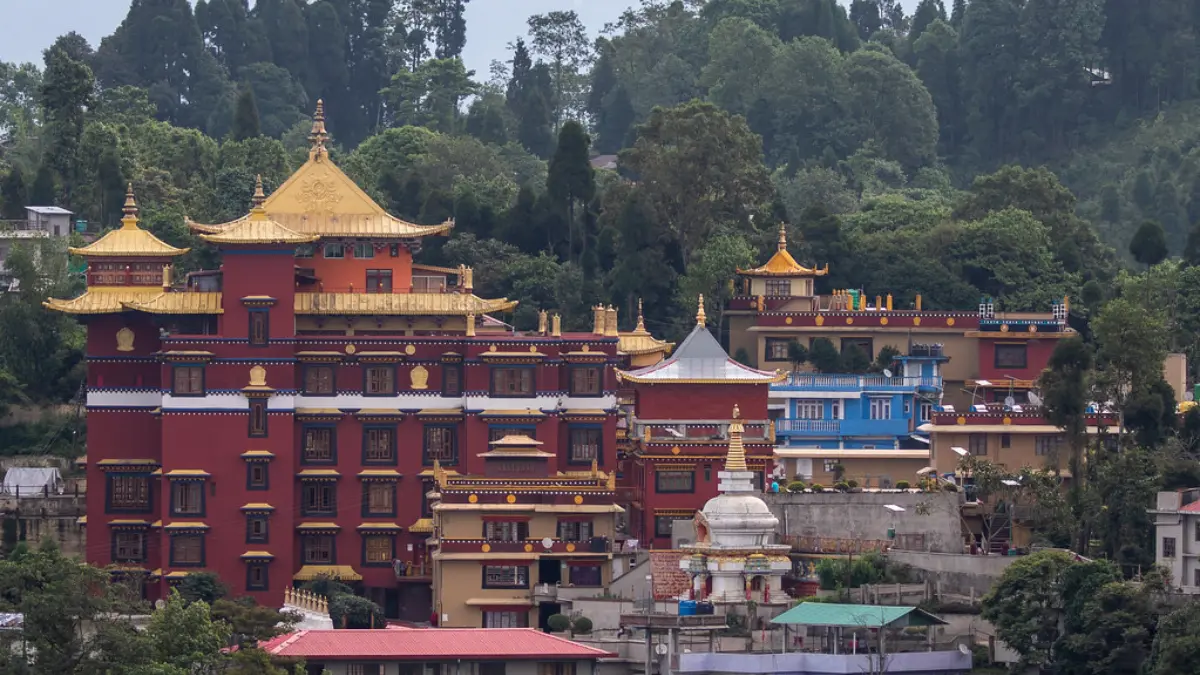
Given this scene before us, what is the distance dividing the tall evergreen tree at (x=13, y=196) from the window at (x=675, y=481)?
4040 cm

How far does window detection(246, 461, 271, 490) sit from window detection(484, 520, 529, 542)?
24.0 feet

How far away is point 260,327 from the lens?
106 metres

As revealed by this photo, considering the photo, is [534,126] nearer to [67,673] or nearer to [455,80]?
[455,80]

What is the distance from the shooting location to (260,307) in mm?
105688

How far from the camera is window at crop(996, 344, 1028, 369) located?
12219 centimetres

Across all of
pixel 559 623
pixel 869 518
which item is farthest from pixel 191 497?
pixel 869 518

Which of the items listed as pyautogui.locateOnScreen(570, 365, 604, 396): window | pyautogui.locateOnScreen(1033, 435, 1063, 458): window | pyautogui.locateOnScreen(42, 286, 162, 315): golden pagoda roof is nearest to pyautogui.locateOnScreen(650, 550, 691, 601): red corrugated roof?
pyautogui.locateOnScreen(570, 365, 604, 396): window

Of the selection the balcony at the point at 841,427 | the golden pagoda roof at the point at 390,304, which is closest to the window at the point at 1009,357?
the balcony at the point at 841,427

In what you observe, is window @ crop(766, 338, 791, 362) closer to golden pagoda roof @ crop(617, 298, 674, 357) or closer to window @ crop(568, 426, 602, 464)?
golden pagoda roof @ crop(617, 298, 674, 357)

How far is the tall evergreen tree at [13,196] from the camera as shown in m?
138

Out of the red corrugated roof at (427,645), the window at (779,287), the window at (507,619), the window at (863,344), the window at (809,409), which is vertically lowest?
the red corrugated roof at (427,645)

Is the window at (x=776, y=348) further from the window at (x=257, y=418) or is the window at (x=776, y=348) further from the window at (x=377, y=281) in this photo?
the window at (x=257, y=418)

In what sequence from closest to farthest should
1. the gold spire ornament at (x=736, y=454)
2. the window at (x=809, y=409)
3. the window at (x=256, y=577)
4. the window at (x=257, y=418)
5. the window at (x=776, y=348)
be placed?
the gold spire ornament at (x=736, y=454) < the window at (x=256, y=577) < the window at (x=257, y=418) < the window at (x=809, y=409) < the window at (x=776, y=348)

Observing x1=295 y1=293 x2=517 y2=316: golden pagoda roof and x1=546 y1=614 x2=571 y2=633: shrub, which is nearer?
x1=546 y1=614 x2=571 y2=633: shrub
